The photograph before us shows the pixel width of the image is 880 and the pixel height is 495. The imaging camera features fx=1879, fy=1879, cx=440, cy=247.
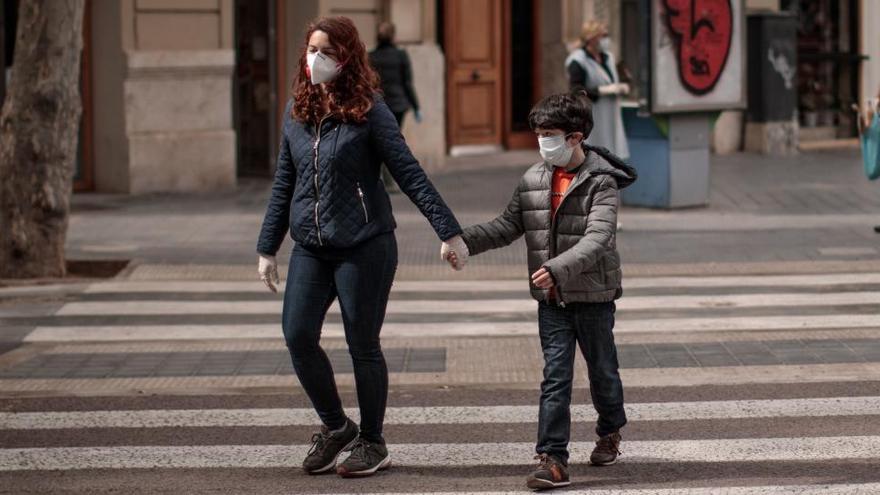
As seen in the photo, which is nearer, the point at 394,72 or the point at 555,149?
the point at 555,149

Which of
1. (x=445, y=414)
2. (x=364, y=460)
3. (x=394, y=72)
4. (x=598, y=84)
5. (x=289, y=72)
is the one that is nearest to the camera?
(x=364, y=460)

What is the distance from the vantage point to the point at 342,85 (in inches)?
283

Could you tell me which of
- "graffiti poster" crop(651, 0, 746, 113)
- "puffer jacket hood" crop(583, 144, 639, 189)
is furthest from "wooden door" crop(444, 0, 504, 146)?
"puffer jacket hood" crop(583, 144, 639, 189)

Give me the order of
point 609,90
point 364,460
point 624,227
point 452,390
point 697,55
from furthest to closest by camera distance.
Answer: point 697,55 → point 624,227 → point 609,90 → point 452,390 → point 364,460

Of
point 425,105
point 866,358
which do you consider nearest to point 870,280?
point 866,358

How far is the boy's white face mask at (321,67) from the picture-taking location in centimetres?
710

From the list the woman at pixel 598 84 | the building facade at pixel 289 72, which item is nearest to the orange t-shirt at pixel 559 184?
the woman at pixel 598 84

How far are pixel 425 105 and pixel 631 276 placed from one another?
27.9 ft

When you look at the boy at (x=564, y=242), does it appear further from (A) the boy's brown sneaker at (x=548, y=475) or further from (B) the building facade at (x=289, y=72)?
(B) the building facade at (x=289, y=72)

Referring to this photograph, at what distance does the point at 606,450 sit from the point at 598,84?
345 inches

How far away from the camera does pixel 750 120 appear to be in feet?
78.6

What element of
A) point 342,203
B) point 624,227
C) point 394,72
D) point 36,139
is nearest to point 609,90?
point 624,227

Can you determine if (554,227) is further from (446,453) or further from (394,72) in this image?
(394,72)

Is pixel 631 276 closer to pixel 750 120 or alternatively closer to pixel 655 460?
pixel 655 460
